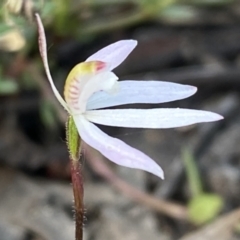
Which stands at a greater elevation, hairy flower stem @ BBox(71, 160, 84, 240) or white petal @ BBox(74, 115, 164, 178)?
white petal @ BBox(74, 115, 164, 178)

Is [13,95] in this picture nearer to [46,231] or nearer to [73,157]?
[46,231]

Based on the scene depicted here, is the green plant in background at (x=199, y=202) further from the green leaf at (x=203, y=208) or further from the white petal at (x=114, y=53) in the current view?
the white petal at (x=114, y=53)

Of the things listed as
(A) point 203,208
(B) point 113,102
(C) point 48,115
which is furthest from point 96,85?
(C) point 48,115

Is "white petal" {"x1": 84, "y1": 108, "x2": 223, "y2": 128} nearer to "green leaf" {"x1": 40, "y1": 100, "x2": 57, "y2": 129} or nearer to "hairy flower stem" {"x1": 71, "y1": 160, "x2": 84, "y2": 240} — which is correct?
"hairy flower stem" {"x1": 71, "y1": 160, "x2": 84, "y2": 240}

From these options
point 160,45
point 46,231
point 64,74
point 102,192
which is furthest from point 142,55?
point 46,231

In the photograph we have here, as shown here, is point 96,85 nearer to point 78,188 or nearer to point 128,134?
point 78,188

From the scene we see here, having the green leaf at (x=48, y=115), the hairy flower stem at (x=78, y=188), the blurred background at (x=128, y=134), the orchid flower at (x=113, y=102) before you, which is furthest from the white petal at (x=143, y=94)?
the green leaf at (x=48, y=115)

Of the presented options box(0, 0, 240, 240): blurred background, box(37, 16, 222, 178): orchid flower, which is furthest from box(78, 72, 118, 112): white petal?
box(0, 0, 240, 240): blurred background
